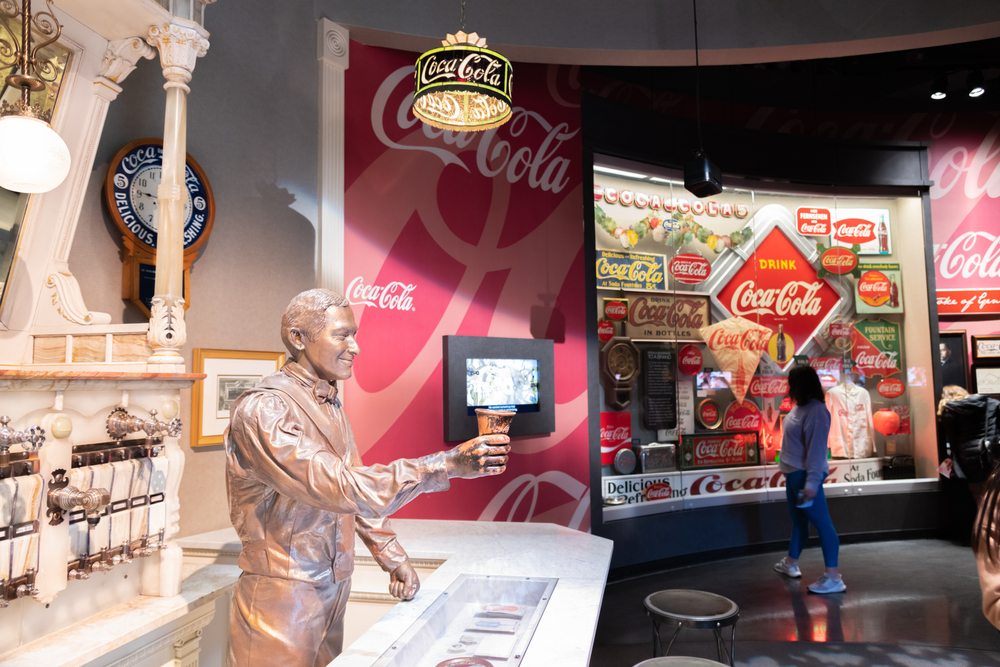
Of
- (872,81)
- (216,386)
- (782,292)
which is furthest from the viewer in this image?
(872,81)

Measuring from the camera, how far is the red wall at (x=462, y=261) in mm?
4336

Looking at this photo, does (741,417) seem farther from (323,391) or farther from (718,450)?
(323,391)

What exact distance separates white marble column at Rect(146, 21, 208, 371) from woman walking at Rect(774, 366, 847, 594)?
429 cm

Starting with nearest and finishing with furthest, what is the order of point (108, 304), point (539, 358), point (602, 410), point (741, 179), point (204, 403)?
point (108, 304) → point (204, 403) → point (539, 358) → point (602, 410) → point (741, 179)

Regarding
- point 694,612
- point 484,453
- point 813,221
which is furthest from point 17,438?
point 813,221

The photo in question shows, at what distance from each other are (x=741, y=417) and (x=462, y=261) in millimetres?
3437

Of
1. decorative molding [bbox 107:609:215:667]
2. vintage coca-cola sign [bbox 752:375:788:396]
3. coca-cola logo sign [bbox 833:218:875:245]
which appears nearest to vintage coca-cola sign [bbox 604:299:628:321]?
vintage coca-cola sign [bbox 752:375:788:396]

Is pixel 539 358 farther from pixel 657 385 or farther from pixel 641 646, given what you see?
pixel 641 646

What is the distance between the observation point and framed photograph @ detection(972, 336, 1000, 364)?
22.5 ft

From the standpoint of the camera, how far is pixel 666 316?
5.97 m

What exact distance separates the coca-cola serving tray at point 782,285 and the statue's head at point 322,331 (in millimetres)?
5350

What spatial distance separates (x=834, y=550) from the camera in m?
4.64

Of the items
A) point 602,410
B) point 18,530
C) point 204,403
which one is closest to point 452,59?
point 204,403

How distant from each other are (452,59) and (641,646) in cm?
357
